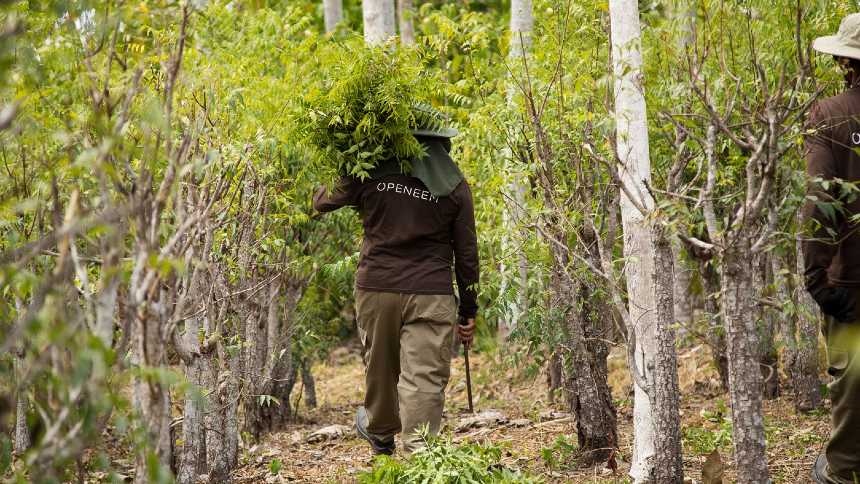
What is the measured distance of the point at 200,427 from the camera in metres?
5.22

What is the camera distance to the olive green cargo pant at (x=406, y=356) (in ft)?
17.5

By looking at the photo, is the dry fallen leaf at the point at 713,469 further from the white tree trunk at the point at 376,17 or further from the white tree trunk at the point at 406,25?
the white tree trunk at the point at 406,25

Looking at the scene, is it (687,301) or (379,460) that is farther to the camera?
(687,301)

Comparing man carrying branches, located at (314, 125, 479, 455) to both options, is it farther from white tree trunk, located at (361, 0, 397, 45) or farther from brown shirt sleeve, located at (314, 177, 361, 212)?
white tree trunk, located at (361, 0, 397, 45)

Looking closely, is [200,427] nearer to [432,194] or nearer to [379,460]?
[379,460]

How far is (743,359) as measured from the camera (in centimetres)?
347

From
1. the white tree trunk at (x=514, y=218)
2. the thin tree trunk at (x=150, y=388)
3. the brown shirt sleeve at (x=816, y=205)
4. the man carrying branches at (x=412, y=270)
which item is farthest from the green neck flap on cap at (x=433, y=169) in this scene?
the thin tree trunk at (x=150, y=388)

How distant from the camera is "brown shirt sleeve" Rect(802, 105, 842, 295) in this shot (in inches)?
164

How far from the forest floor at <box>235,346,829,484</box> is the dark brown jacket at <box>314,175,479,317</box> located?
92 centimetres

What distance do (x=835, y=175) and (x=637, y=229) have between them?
3.04ft

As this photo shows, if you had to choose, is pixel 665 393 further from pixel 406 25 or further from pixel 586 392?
pixel 406 25

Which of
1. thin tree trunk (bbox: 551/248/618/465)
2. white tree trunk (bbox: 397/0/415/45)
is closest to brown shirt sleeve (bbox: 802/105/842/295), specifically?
thin tree trunk (bbox: 551/248/618/465)

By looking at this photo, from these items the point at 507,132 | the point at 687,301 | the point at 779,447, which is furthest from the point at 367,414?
the point at 687,301

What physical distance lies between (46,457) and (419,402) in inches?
121
